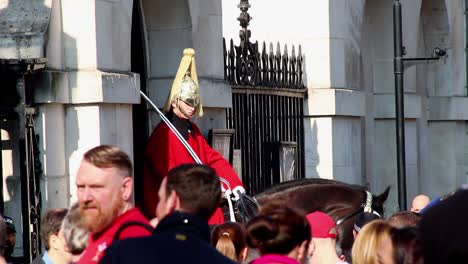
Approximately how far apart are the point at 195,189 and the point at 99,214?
0.37 meters

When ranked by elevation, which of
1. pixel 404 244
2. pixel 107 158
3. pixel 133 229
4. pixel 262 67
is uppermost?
pixel 262 67

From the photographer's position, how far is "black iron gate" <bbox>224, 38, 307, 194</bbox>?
1459cm

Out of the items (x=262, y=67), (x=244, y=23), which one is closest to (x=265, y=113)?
(x=262, y=67)

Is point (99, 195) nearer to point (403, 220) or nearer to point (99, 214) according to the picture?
point (99, 214)

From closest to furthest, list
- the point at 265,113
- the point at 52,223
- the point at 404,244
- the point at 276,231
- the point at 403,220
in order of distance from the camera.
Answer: the point at 276,231, the point at 404,244, the point at 52,223, the point at 403,220, the point at 265,113

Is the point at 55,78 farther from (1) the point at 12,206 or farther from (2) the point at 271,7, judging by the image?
(2) the point at 271,7

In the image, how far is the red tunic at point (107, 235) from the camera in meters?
4.96

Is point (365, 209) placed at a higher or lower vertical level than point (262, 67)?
lower

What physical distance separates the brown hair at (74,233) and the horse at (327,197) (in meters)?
5.97

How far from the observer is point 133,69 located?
12.8 m

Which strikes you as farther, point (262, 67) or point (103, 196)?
point (262, 67)

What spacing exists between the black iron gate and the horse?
223 cm

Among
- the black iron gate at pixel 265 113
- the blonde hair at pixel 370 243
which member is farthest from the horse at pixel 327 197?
the blonde hair at pixel 370 243

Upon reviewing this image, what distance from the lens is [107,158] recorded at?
5.06m
